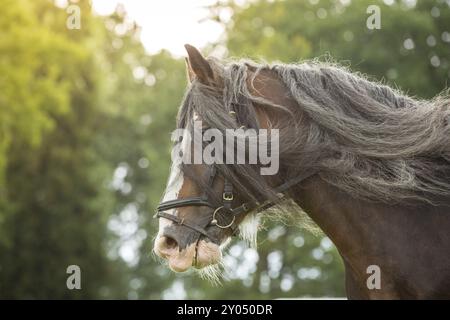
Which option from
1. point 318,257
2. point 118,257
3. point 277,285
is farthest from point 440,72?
point 118,257

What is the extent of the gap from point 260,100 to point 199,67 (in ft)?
1.73

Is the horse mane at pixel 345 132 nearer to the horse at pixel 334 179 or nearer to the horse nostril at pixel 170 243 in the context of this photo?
the horse at pixel 334 179

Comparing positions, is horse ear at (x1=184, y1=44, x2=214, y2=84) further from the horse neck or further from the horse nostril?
the horse nostril

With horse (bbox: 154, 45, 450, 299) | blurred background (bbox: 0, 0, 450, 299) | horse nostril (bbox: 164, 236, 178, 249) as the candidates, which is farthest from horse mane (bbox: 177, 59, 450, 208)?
blurred background (bbox: 0, 0, 450, 299)

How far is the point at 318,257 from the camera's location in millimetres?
24078

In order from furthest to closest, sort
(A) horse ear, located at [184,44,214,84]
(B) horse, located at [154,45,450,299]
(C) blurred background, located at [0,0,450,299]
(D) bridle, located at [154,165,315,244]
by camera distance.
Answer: (C) blurred background, located at [0,0,450,299]
(A) horse ear, located at [184,44,214,84]
(D) bridle, located at [154,165,315,244]
(B) horse, located at [154,45,450,299]

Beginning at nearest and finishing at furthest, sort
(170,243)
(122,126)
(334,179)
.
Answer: (170,243) < (334,179) < (122,126)

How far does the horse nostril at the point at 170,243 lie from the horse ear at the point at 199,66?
48.6 inches

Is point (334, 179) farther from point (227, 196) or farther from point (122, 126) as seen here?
point (122, 126)

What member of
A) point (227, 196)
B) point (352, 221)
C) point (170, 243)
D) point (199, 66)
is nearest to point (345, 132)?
point (352, 221)

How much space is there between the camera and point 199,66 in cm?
568

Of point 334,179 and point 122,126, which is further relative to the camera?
point 122,126

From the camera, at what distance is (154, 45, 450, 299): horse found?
5309mm

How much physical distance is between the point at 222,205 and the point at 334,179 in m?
0.85
